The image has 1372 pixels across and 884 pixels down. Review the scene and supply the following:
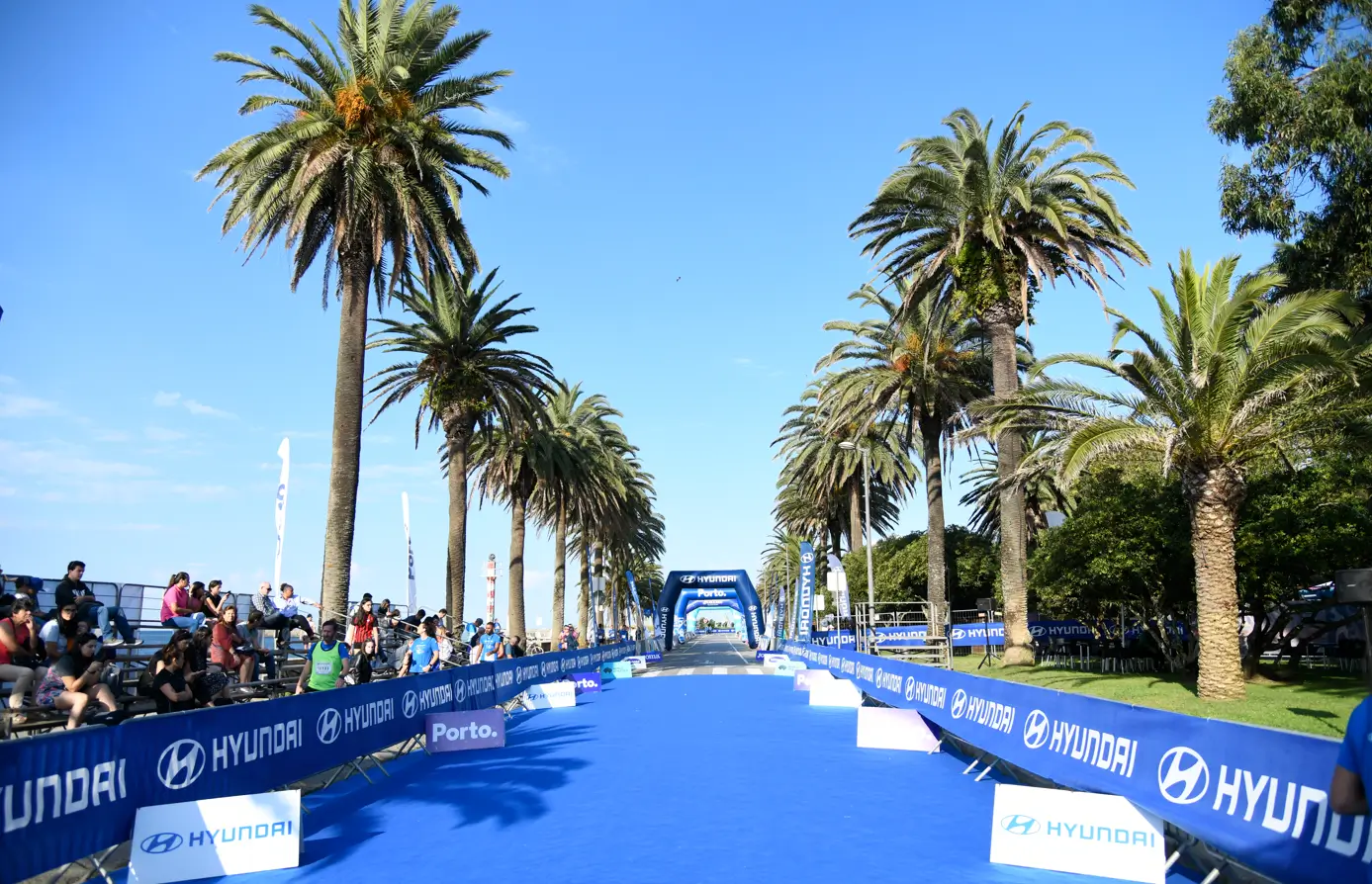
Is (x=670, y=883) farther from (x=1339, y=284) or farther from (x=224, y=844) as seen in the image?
(x=1339, y=284)

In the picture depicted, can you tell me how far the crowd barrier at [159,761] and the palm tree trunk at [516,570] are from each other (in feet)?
70.5

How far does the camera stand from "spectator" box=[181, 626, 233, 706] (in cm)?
1154

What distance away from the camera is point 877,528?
6203cm

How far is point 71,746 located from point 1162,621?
25488 mm

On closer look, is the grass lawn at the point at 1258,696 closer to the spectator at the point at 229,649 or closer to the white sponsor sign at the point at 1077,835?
the white sponsor sign at the point at 1077,835

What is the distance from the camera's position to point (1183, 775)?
24.7ft

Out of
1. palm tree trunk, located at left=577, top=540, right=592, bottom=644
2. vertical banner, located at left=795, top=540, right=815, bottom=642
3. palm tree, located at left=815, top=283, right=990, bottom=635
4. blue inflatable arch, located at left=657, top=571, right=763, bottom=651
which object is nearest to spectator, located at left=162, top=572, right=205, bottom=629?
palm tree, located at left=815, top=283, right=990, bottom=635

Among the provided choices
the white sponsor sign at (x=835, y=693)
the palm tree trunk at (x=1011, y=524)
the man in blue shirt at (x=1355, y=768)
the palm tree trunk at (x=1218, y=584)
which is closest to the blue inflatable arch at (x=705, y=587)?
the white sponsor sign at (x=835, y=693)

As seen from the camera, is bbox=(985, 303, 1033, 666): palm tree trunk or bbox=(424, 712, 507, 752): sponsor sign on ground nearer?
bbox=(424, 712, 507, 752): sponsor sign on ground

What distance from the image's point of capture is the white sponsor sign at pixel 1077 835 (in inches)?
313

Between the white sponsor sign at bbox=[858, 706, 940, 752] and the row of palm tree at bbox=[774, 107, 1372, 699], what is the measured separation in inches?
200

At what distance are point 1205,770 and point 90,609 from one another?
14142 millimetres

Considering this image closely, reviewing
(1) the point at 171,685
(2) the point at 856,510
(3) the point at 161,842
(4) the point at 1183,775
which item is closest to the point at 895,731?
(4) the point at 1183,775

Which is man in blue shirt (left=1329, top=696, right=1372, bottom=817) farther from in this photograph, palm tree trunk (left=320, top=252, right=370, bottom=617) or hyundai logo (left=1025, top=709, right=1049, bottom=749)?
palm tree trunk (left=320, top=252, right=370, bottom=617)
